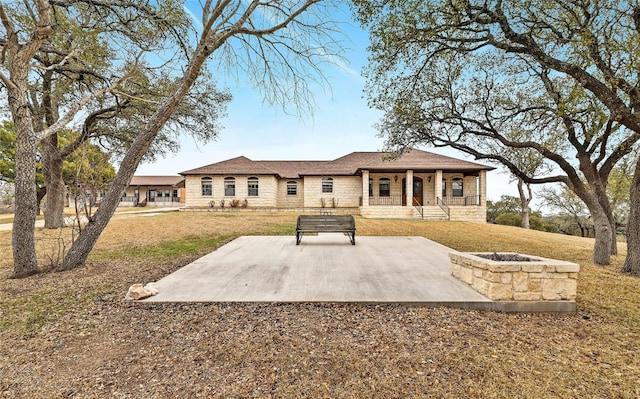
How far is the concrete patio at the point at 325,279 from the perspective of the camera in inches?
160

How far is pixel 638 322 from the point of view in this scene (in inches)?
146

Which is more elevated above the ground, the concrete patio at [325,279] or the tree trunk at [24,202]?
the tree trunk at [24,202]

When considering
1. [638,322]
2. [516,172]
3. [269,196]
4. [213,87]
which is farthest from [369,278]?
[269,196]

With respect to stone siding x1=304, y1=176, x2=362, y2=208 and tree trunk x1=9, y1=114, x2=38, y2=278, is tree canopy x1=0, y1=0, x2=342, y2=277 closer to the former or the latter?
tree trunk x1=9, y1=114, x2=38, y2=278

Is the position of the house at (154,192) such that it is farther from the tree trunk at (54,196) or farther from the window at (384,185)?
the window at (384,185)

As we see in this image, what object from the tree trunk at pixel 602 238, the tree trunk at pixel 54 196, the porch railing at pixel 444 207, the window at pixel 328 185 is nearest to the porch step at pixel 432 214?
the porch railing at pixel 444 207

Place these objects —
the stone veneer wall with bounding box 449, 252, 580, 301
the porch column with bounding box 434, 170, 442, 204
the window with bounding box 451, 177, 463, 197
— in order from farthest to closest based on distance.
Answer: the window with bounding box 451, 177, 463, 197
the porch column with bounding box 434, 170, 442, 204
the stone veneer wall with bounding box 449, 252, 580, 301

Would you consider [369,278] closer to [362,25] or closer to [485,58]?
[362,25]

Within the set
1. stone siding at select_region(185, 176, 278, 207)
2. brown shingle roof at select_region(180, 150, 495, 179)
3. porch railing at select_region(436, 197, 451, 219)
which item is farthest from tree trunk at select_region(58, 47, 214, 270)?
porch railing at select_region(436, 197, 451, 219)

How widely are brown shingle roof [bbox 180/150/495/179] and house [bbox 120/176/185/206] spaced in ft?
54.1

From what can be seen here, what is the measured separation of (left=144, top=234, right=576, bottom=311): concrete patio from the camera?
407 cm

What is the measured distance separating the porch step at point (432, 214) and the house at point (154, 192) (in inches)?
1261

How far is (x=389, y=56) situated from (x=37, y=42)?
311 inches

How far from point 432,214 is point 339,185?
845 cm
